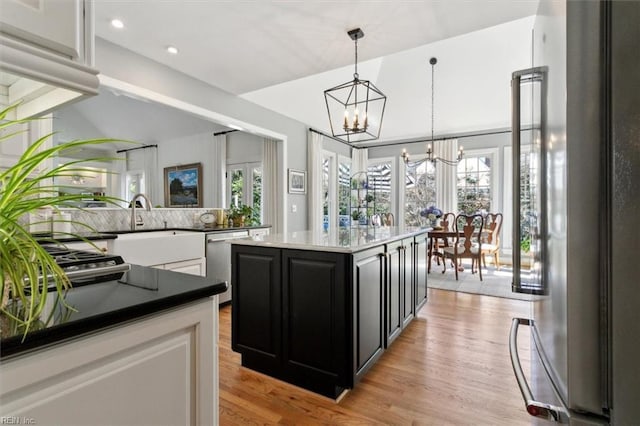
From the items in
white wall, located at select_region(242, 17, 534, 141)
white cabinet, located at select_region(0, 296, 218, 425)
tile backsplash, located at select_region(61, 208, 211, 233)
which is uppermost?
white wall, located at select_region(242, 17, 534, 141)

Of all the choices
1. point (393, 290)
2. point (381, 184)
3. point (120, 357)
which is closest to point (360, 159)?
point (381, 184)

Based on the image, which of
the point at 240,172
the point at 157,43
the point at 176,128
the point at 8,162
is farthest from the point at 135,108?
the point at 8,162

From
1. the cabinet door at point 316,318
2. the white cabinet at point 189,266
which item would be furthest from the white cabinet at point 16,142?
the cabinet door at point 316,318

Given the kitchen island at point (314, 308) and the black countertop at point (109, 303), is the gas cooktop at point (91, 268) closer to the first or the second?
the black countertop at point (109, 303)

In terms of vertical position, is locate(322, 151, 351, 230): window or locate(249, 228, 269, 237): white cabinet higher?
locate(322, 151, 351, 230): window

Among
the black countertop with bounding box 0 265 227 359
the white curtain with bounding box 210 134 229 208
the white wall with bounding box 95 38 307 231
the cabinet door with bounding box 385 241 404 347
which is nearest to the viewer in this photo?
the black countertop with bounding box 0 265 227 359

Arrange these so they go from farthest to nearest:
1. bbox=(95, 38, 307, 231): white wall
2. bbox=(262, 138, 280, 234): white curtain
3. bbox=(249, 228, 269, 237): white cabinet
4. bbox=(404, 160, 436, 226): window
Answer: bbox=(404, 160, 436, 226): window < bbox=(262, 138, 280, 234): white curtain < bbox=(249, 228, 269, 237): white cabinet < bbox=(95, 38, 307, 231): white wall

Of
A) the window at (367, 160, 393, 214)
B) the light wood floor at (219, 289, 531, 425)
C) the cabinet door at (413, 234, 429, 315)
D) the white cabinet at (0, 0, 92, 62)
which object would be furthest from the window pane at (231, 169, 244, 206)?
the white cabinet at (0, 0, 92, 62)

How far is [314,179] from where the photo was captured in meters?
5.73

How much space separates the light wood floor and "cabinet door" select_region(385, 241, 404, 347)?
0.21 metres

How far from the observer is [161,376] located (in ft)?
2.53

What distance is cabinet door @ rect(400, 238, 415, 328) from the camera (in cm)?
265

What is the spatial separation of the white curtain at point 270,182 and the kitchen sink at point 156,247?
5.86ft

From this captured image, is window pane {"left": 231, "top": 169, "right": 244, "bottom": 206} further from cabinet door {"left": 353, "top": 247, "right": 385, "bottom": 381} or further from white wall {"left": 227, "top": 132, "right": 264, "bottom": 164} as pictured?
cabinet door {"left": 353, "top": 247, "right": 385, "bottom": 381}
